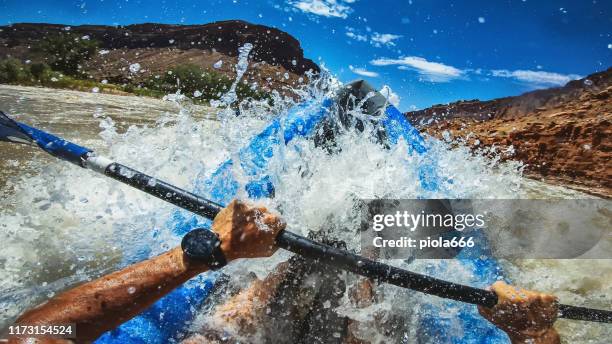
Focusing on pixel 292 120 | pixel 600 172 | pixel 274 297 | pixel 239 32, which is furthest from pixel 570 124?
pixel 239 32

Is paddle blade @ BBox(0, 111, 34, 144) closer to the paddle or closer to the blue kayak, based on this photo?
the paddle

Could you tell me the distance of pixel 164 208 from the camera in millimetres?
2789

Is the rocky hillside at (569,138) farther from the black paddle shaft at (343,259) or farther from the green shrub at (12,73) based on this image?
the green shrub at (12,73)

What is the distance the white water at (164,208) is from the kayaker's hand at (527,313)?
0.62 metres

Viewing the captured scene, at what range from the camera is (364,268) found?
Result: 1.47 meters

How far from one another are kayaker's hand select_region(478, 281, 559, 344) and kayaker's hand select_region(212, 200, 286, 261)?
1.00 meters

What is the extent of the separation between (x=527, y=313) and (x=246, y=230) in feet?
4.02

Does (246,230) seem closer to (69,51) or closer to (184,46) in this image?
(69,51)

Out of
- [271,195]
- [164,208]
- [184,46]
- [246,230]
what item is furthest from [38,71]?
[184,46]

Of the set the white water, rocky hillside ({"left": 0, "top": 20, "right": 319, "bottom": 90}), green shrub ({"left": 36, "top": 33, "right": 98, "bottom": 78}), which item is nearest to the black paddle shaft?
the white water

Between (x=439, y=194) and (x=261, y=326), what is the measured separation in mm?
2003

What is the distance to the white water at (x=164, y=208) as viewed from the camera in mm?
2357

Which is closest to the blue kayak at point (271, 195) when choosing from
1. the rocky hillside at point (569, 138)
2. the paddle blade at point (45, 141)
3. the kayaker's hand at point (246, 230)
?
the kayaker's hand at point (246, 230)

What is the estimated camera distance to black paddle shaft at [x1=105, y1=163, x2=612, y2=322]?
1.45 m
